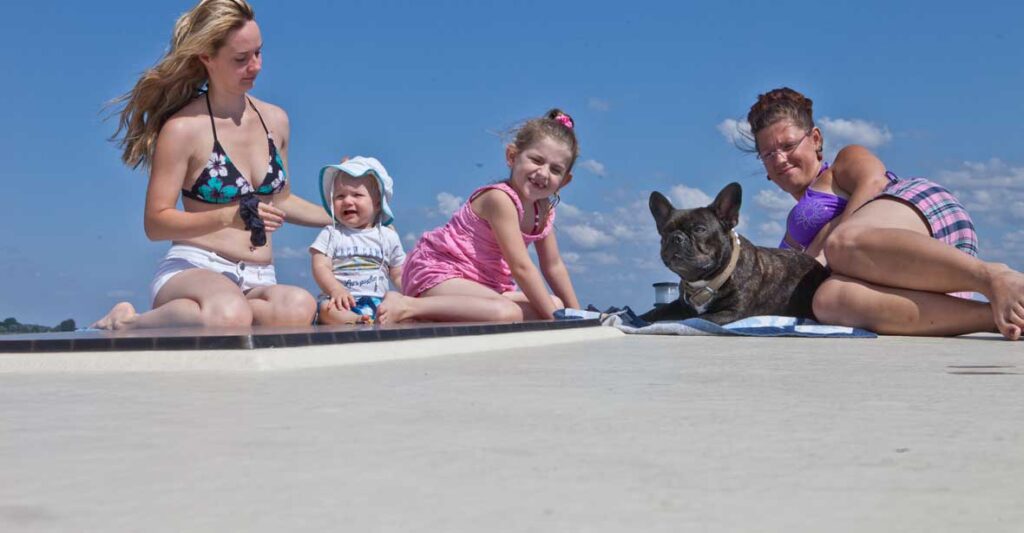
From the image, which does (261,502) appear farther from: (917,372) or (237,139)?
(237,139)

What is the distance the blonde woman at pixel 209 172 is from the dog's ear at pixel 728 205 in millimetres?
2112

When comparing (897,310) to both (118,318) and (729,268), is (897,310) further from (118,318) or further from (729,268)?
(118,318)

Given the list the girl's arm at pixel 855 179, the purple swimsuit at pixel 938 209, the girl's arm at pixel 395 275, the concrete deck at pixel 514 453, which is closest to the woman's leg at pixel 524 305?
the girl's arm at pixel 395 275

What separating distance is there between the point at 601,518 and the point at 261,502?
13.3 inches

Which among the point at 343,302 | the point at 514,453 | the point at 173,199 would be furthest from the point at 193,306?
the point at 514,453

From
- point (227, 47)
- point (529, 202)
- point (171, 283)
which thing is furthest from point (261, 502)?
point (529, 202)

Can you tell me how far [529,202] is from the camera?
5.38m

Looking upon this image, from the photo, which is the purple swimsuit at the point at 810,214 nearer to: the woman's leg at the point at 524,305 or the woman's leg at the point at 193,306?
the woman's leg at the point at 524,305

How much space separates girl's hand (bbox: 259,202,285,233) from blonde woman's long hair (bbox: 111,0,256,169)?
0.73m

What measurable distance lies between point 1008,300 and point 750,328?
1115 mm

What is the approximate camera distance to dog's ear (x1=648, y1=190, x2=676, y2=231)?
17.4 feet

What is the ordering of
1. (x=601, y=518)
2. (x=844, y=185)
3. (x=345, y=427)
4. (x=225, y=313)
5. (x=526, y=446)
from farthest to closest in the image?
(x=844, y=185), (x=225, y=313), (x=345, y=427), (x=526, y=446), (x=601, y=518)

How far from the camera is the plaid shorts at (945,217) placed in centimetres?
458

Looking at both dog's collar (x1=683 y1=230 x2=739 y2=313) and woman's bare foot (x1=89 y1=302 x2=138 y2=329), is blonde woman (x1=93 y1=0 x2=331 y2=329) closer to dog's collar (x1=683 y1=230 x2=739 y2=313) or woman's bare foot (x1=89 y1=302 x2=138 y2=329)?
woman's bare foot (x1=89 y1=302 x2=138 y2=329)
